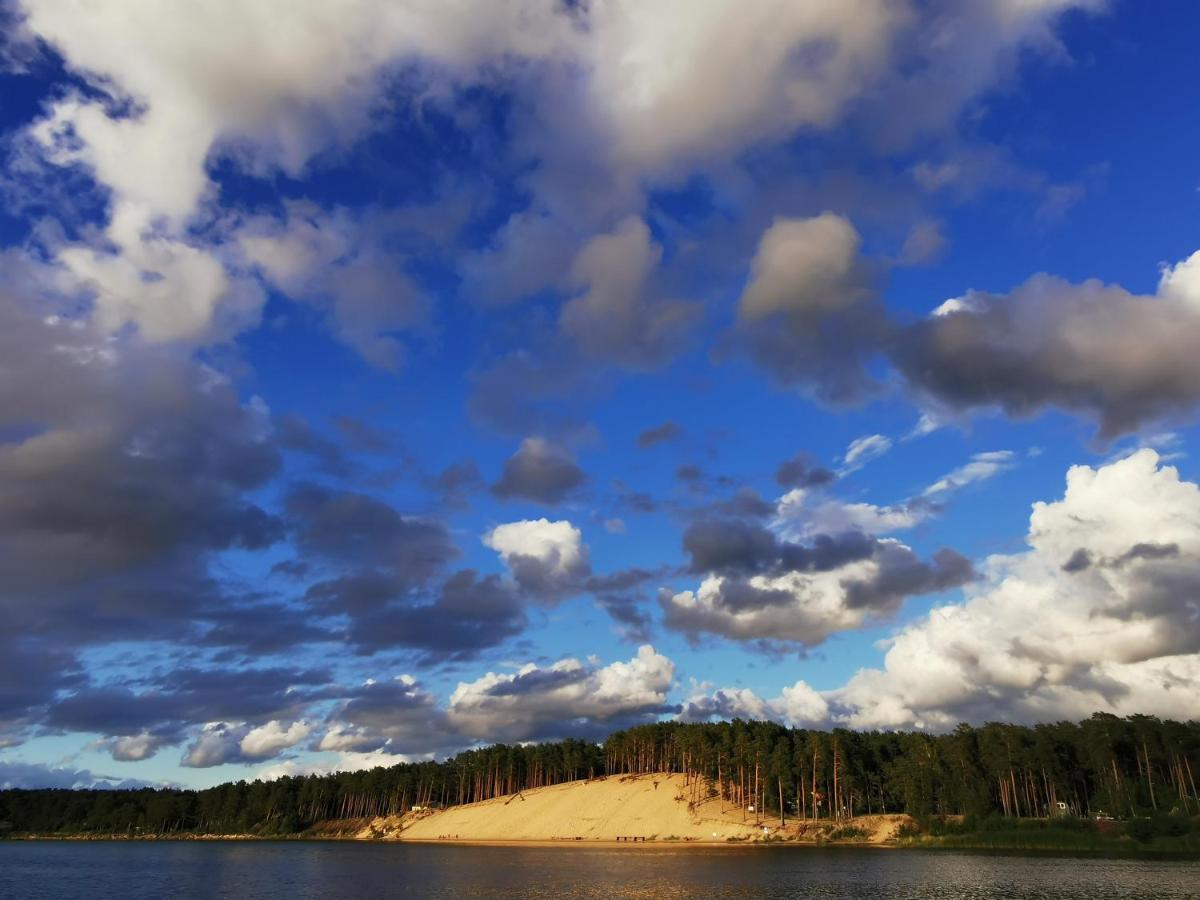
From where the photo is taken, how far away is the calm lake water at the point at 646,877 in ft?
286

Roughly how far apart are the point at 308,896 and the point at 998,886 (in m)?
76.3

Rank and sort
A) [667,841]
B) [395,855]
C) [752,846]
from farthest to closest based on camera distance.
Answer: [667,841] < [395,855] < [752,846]

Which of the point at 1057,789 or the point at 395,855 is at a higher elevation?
the point at 1057,789

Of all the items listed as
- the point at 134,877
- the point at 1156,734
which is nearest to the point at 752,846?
the point at 1156,734

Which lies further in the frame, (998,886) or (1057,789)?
(1057,789)

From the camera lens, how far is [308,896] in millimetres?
99625

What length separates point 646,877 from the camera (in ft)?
345

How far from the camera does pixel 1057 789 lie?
17812 cm

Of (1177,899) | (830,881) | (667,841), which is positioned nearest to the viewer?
(1177,899)

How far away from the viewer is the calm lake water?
87.3 meters

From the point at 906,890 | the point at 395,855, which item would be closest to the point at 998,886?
the point at 906,890

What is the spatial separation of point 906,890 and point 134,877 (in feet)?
404

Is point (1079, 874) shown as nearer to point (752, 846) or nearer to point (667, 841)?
point (752, 846)

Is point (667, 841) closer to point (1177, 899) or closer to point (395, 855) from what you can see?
point (395, 855)
